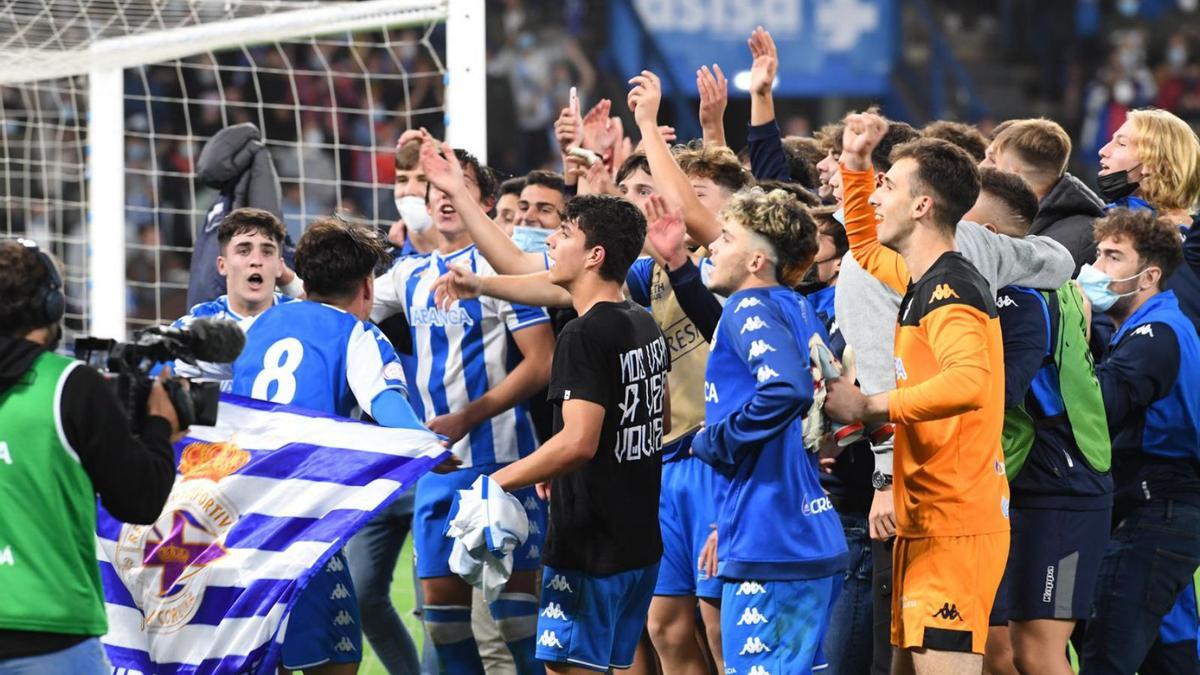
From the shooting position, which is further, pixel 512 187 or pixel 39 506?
pixel 512 187

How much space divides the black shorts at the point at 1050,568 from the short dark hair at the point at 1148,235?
1.04 metres

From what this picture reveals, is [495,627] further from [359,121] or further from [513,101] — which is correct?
[513,101]

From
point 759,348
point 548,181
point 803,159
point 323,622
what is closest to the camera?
point 759,348

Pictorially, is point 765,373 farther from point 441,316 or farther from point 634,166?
point 441,316

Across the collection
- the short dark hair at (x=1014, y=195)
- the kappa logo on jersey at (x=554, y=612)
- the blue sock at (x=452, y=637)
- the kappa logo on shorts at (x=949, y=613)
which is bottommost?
the blue sock at (x=452, y=637)

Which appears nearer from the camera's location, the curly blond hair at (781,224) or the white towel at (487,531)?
the white towel at (487,531)

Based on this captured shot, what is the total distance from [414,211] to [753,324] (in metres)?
2.28

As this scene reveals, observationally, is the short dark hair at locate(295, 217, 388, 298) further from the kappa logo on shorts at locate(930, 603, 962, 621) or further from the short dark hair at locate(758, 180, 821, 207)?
the kappa logo on shorts at locate(930, 603, 962, 621)

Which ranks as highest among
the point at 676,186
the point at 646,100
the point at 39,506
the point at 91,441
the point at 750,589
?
the point at 646,100

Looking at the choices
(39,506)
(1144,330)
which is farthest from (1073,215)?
(39,506)

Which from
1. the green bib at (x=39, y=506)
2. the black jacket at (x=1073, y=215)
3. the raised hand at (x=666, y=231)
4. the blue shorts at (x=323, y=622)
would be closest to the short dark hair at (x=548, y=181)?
the raised hand at (x=666, y=231)

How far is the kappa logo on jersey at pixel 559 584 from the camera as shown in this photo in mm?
4637

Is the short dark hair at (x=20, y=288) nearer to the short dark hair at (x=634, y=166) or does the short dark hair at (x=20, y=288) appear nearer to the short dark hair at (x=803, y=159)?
the short dark hair at (x=634, y=166)

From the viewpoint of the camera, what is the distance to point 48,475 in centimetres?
351
